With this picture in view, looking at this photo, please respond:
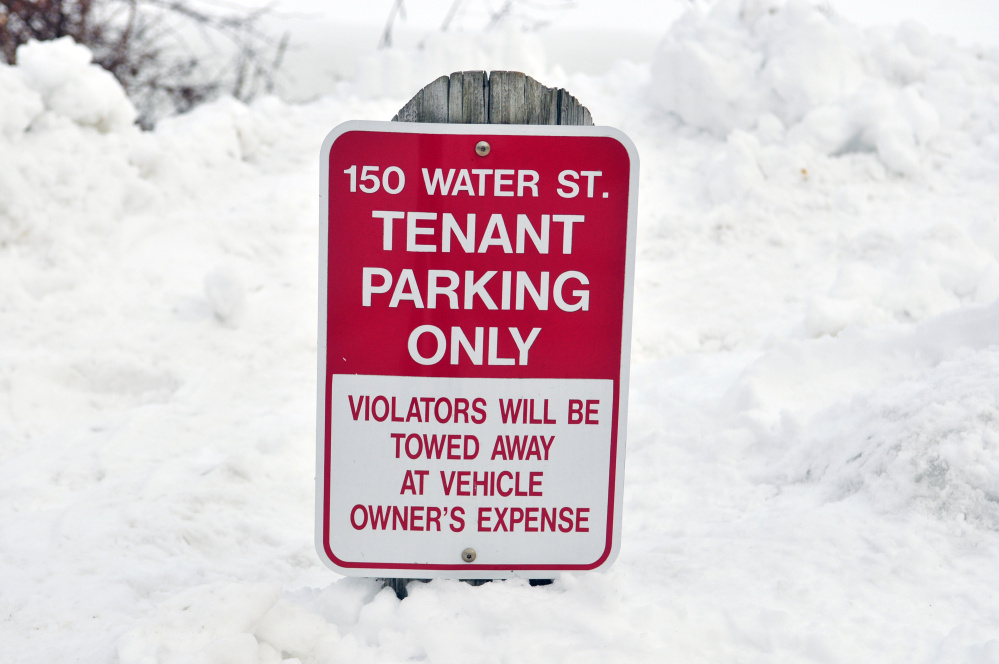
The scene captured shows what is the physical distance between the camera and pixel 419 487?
1820mm

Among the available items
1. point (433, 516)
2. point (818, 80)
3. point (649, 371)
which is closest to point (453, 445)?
point (433, 516)

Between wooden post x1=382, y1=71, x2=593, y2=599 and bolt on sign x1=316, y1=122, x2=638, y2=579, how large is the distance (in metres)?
0.06

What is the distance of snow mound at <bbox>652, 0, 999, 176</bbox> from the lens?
19.6 ft

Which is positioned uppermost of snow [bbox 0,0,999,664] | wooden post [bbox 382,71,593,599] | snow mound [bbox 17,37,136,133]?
snow mound [bbox 17,37,136,133]

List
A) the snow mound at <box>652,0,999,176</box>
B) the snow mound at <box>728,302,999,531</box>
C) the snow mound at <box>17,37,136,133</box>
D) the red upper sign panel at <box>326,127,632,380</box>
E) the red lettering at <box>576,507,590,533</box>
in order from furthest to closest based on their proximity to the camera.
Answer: the snow mound at <box>652,0,999,176</box>
the snow mound at <box>17,37,136,133</box>
the snow mound at <box>728,302,999,531</box>
the red lettering at <box>576,507,590,533</box>
the red upper sign panel at <box>326,127,632,380</box>

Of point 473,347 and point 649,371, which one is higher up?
point 473,347

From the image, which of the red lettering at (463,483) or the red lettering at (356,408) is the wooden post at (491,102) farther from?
the red lettering at (463,483)

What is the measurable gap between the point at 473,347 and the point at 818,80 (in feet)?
17.9

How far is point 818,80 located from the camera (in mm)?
6336

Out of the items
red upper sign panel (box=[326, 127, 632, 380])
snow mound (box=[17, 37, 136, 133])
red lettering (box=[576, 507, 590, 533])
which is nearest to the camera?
red upper sign panel (box=[326, 127, 632, 380])

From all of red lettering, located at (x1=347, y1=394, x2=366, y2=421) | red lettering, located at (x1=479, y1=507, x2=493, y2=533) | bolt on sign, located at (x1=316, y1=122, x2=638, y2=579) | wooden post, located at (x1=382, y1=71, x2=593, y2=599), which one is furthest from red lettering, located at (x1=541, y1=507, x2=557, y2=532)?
wooden post, located at (x1=382, y1=71, x2=593, y2=599)

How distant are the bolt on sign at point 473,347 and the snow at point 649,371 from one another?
141 mm

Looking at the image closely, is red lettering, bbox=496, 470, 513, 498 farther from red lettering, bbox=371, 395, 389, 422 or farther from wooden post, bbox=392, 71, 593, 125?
wooden post, bbox=392, 71, 593, 125

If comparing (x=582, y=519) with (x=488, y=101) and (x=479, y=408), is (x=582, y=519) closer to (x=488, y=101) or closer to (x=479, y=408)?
(x=479, y=408)
